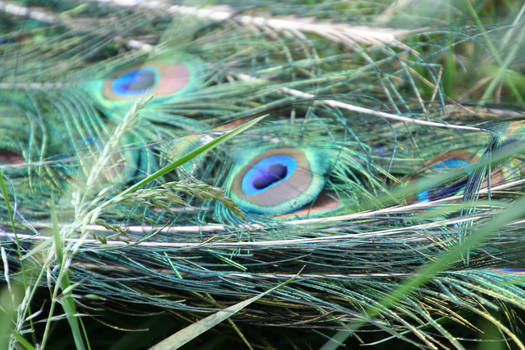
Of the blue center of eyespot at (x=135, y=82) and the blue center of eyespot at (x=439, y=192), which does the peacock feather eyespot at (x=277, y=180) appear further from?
the blue center of eyespot at (x=135, y=82)

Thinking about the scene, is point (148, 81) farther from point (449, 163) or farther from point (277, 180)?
point (449, 163)

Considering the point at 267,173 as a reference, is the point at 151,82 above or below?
above

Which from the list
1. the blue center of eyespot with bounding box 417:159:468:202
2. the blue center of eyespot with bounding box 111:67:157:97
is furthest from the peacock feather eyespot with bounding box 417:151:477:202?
the blue center of eyespot with bounding box 111:67:157:97

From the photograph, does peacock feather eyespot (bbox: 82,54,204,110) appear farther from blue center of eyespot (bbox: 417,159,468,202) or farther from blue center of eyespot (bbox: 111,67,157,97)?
blue center of eyespot (bbox: 417,159,468,202)

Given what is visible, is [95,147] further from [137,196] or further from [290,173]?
[137,196]

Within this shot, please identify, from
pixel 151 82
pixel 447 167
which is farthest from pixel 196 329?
pixel 151 82

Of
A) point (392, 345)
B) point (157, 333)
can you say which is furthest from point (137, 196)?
point (392, 345)

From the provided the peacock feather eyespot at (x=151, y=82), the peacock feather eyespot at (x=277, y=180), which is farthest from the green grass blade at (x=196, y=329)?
the peacock feather eyespot at (x=151, y=82)
